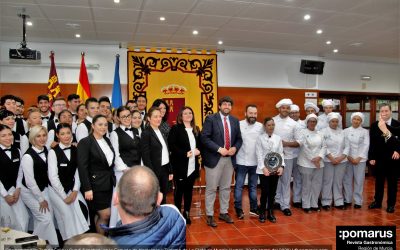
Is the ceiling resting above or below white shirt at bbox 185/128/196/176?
above

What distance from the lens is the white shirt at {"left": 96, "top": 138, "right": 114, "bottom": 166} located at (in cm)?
315

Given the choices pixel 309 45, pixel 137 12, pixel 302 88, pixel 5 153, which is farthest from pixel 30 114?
pixel 302 88

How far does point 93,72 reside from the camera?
6332 mm

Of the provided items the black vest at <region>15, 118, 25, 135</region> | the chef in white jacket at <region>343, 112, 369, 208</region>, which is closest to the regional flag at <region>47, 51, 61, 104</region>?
the black vest at <region>15, 118, 25, 135</region>

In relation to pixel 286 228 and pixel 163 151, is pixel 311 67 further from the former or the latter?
pixel 163 151

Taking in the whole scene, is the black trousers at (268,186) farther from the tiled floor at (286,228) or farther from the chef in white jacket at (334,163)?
the chef in white jacket at (334,163)

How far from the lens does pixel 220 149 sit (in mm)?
3975

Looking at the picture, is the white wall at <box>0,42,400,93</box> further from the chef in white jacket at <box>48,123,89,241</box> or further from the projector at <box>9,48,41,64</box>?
the chef in white jacket at <box>48,123,89,241</box>

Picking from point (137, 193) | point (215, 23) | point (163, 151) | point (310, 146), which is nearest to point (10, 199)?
point (163, 151)

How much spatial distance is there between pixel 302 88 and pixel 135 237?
284 inches

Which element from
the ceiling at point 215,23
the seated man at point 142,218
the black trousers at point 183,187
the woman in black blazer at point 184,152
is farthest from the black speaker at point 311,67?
the seated man at point 142,218

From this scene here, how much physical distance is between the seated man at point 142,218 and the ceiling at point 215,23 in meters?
3.35

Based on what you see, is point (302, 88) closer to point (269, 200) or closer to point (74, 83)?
point (269, 200)

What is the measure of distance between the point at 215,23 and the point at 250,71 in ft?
8.12
